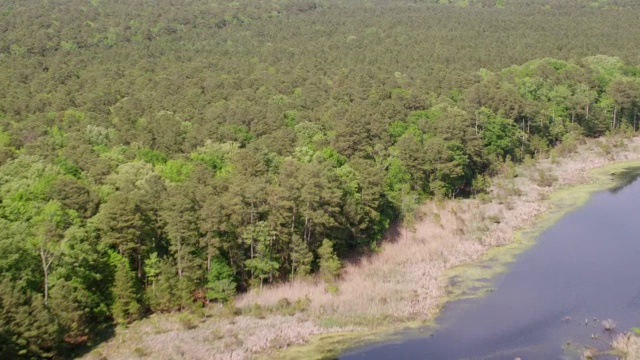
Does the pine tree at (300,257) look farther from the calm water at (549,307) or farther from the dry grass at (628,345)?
the dry grass at (628,345)

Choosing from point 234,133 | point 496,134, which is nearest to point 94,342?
point 234,133

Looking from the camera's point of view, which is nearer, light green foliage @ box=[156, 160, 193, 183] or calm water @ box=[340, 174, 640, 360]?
calm water @ box=[340, 174, 640, 360]

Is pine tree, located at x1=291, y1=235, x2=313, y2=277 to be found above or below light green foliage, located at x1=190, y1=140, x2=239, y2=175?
below

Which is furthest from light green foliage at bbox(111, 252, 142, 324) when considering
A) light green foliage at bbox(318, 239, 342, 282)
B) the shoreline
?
light green foliage at bbox(318, 239, 342, 282)

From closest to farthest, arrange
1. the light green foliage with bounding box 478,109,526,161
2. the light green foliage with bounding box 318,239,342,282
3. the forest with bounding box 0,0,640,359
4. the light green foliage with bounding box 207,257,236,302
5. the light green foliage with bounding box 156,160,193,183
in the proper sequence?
the forest with bounding box 0,0,640,359
the light green foliage with bounding box 207,257,236,302
the light green foliage with bounding box 318,239,342,282
the light green foliage with bounding box 156,160,193,183
the light green foliage with bounding box 478,109,526,161

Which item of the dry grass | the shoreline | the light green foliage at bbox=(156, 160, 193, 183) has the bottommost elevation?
the shoreline

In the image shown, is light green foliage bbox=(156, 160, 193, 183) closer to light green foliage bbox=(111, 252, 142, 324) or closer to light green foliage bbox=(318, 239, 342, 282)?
light green foliage bbox=(318, 239, 342, 282)

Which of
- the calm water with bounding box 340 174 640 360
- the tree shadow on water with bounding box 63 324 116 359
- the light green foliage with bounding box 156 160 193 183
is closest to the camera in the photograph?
the tree shadow on water with bounding box 63 324 116 359
